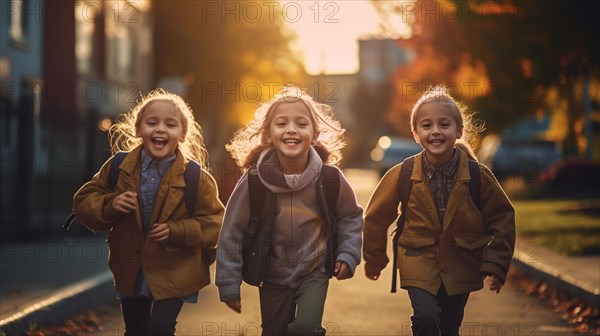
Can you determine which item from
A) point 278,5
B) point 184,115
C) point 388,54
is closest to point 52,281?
point 184,115

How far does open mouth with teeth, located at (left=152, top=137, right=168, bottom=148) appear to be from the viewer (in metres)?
5.53

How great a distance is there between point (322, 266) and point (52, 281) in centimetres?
508

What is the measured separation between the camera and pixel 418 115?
555cm

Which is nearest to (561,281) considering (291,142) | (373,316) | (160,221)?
(373,316)

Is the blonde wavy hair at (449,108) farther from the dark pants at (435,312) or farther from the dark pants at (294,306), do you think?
the dark pants at (294,306)

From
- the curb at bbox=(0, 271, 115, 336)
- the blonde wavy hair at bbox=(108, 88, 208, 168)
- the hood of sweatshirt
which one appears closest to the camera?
the hood of sweatshirt

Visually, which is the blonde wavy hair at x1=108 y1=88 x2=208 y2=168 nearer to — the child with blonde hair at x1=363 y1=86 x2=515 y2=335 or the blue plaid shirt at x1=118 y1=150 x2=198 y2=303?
the blue plaid shirt at x1=118 y1=150 x2=198 y2=303

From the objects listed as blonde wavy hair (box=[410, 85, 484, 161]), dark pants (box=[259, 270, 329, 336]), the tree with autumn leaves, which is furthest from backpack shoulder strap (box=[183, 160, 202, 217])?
the tree with autumn leaves

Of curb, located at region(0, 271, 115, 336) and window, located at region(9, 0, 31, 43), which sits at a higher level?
window, located at region(9, 0, 31, 43)

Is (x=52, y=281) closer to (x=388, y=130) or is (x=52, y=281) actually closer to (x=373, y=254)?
(x=373, y=254)

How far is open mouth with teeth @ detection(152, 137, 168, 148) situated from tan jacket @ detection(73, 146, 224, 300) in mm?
108

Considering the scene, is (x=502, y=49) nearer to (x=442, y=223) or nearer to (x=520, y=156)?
(x=442, y=223)

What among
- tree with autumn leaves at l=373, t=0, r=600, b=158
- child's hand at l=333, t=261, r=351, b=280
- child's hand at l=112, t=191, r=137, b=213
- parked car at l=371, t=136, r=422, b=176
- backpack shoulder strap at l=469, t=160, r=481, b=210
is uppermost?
tree with autumn leaves at l=373, t=0, r=600, b=158

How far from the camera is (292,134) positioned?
536cm
